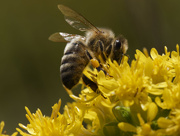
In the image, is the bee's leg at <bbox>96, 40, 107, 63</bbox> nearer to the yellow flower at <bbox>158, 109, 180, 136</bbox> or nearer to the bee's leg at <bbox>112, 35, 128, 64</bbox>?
the bee's leg at <bbox>112, 35, 128, 64</bbox>

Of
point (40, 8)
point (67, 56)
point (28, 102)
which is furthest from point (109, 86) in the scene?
point (40, 8)

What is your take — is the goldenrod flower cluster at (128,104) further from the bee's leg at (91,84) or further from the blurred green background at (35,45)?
the blurred green background at (35,45)

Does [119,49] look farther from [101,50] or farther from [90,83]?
[90,83]

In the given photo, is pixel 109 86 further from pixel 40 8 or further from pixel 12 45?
pixel 40 8

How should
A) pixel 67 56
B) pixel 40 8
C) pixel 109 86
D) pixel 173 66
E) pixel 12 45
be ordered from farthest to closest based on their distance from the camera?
1. pixel 40 8
2. pixel 12 45
3. pixel 67 56
4. pixel 173 66
5. pixel 109 86

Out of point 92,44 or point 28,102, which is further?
point 28,102

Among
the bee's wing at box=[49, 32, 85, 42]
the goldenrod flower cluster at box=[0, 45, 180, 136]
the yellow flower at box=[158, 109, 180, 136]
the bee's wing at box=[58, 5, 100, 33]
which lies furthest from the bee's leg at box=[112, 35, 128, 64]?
the yellow flower at box=[158, 109, 180, 136]

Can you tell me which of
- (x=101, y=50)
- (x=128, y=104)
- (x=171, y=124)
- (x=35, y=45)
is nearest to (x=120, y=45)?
(x=101, y=50)
